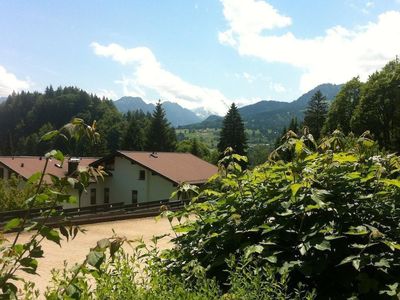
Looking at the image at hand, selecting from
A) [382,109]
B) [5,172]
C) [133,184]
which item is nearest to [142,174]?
[133,184]

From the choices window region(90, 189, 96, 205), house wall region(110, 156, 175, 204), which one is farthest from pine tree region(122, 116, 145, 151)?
window region(90, 189, 96, 205)

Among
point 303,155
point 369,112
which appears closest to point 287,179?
point 303,155

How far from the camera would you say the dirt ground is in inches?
372

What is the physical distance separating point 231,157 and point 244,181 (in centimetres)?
31

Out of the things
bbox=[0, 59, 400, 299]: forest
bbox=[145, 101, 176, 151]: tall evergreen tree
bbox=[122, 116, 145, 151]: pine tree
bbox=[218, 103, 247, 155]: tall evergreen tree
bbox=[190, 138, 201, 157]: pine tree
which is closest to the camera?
bbox=[0, 59, 400, 299]: forest

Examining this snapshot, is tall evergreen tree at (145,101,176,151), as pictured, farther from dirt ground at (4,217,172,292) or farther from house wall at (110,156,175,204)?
dirt ground at (4,217,172,292)

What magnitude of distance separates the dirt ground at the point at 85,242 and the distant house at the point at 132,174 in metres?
14.9

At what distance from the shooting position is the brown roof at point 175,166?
1353 inches

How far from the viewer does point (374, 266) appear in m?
2.55

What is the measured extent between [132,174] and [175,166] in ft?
12.5

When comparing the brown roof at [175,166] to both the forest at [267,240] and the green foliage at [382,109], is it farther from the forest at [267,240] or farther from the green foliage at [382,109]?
the forest at [267,240]

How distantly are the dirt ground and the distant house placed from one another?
1493 cm

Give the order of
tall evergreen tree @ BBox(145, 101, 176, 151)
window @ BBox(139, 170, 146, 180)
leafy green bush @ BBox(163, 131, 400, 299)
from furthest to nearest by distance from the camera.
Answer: tall evergreen tree @ BBox(145, 101, 176, 151) < window @ BBox(139, 170, 146, 180) < leafy green bush @ BBox(163, 131, 400, 299)

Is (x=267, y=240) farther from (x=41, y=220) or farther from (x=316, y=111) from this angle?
(x=316, y=111)
